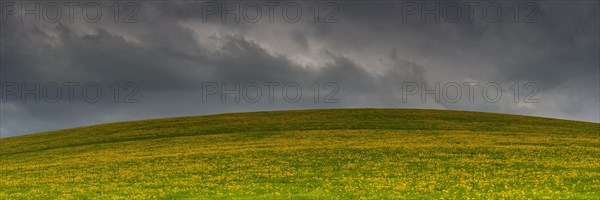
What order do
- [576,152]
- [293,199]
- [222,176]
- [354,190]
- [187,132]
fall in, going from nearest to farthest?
1. [293,199]
2. [354,190]
3. [222,176]
4. [576,152]
5. [187,132]

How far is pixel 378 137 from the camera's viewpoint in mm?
53688

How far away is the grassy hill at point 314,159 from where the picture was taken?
28016 millimetres

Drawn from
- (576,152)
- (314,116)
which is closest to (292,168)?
(576,152)

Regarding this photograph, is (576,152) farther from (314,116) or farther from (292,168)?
(314,116)

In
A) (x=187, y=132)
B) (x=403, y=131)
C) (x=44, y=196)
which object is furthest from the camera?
(x=187, y=132)

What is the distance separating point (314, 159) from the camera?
1521 inches

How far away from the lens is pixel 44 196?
2872 centimetres

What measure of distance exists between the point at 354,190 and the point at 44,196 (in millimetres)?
17793

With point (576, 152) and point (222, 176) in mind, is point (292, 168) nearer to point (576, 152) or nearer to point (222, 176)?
point (222, 176)

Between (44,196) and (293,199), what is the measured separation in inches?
586

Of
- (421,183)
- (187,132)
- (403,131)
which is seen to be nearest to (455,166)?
(421,183)

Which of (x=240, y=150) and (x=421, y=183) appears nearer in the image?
(x=421, y=183)

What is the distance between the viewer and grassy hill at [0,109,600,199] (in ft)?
91.9

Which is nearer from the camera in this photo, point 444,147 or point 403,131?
point 444,147
